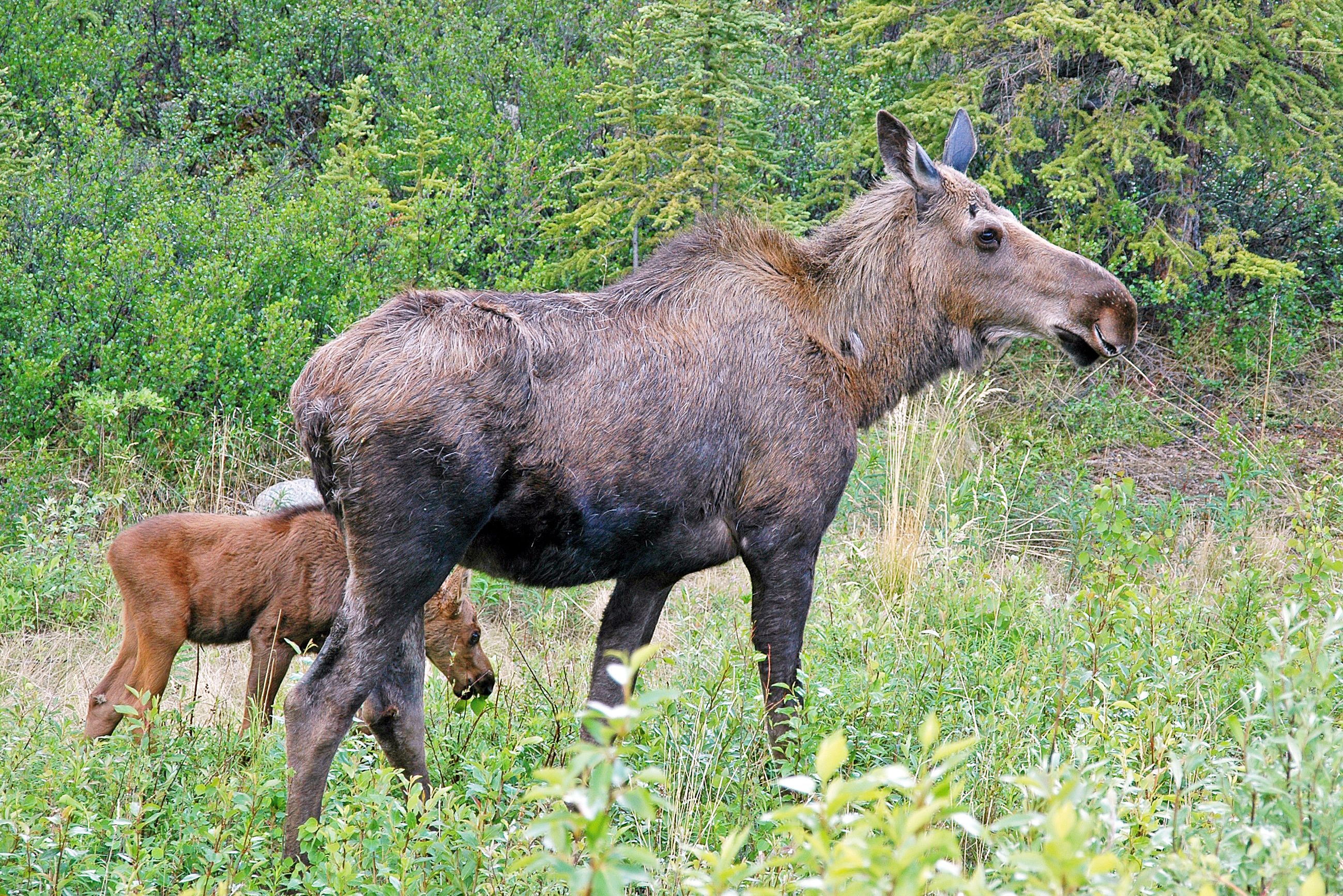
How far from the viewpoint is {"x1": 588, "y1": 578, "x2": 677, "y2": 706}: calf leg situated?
16.2 ft

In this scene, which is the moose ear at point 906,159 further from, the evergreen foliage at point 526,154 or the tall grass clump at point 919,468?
the evergreen foliage at point 526,154

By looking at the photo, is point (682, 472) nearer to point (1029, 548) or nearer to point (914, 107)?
point (1029, 548)

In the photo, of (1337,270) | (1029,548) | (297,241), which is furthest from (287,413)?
(1337,270)

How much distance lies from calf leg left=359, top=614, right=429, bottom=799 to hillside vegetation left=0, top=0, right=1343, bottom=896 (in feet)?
0.90

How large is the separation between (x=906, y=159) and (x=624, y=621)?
7.32ft

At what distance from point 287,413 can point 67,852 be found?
18.3 feet

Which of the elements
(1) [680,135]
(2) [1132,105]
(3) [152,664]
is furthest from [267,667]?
(2) [1132,105]

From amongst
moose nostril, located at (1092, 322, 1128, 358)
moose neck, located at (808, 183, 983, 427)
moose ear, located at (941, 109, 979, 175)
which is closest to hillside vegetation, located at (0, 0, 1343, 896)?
moose nostril, located at (1092, 322, 1128, 358)

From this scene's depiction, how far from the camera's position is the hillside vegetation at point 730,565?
3.64 m

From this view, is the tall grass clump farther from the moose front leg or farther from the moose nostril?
the moose front leg

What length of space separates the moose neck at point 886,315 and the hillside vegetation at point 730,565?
2.90ft

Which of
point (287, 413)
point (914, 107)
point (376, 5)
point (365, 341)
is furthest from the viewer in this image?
point (376, 5)

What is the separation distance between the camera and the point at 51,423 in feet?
28.4

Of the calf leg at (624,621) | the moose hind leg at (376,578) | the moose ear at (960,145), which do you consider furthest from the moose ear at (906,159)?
the moose hind leg at (376,578)
